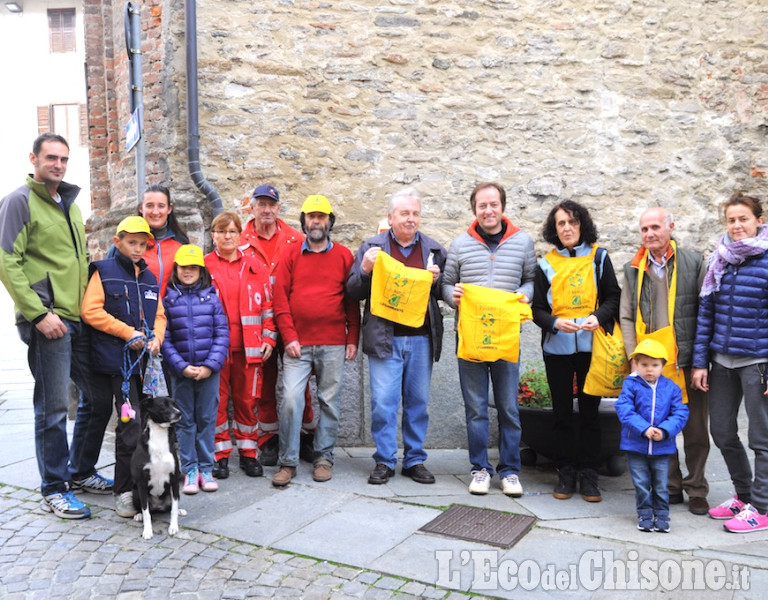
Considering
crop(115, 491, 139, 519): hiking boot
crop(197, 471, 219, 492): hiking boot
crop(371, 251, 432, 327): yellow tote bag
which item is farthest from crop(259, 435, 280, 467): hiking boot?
crop(371, 251, 432, 327): yellow tote bag

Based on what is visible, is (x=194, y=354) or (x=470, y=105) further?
(x=470, y=105)

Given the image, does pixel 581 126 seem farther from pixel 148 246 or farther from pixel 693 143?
pixel 148 246

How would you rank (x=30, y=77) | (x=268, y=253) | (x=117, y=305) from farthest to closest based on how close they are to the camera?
(x=30, y=77), (x=268, y=253), (x=117, y=305)

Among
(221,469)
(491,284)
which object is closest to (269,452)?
(221,469)

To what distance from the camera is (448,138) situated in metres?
6.65

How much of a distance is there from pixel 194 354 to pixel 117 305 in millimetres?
576

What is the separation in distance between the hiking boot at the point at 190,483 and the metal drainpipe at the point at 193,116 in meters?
2.45

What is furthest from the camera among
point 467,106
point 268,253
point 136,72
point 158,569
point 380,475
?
point 467,106

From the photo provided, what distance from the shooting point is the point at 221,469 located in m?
5.12

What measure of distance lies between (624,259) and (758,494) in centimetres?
305

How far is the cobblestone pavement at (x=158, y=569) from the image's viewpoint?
3406 mm

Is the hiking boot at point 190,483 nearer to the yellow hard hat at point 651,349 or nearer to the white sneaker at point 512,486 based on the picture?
the white sneaker at point 512,486

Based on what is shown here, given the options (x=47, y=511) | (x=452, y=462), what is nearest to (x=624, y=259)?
(x=452, y=462)

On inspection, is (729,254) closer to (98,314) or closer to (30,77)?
(98,314)
